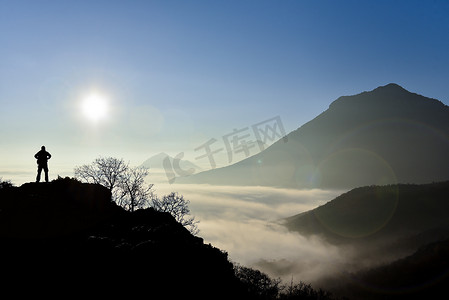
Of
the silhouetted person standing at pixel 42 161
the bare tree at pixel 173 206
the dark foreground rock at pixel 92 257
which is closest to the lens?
the dark foreground rock at pixel 92 257

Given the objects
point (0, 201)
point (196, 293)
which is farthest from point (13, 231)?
point (196, 293)

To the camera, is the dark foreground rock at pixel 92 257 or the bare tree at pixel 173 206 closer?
the dark foreground rock at pixel 92 257

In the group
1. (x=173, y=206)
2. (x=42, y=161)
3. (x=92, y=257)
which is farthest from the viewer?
(x=173, y=206)

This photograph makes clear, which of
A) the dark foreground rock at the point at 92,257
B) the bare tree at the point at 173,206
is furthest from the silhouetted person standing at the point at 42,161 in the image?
the bare tree at the point at 173,206

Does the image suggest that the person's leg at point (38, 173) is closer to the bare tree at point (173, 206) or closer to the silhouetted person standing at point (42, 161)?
the silhouetted person standing at point (42, 161)

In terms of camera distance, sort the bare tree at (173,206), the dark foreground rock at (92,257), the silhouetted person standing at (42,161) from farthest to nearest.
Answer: the bare tree at (173,206) < the silhouetted person standing at (42,161) < the dark foreground rock at (92,257)

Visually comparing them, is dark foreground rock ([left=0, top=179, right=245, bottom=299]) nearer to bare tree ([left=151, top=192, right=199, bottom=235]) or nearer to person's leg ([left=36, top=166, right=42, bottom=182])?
person's leg ([left=36, top=166, right=42, bottom=182])

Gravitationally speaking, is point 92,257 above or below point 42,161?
below

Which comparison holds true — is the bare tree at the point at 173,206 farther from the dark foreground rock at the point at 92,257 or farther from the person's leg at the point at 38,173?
the dark foreground rock at the point at 92,257

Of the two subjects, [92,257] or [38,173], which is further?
[38,173]

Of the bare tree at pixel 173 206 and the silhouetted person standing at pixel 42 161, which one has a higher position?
the silhouetted person standing at pixel 42 161

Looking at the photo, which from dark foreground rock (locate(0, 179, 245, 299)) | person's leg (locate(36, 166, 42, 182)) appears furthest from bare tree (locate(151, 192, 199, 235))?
dark foreground rock (locate(0, 179, 245, 299))

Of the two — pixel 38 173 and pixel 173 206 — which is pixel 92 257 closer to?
pixel 38 173

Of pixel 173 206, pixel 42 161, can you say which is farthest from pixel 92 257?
pixel 173 206
